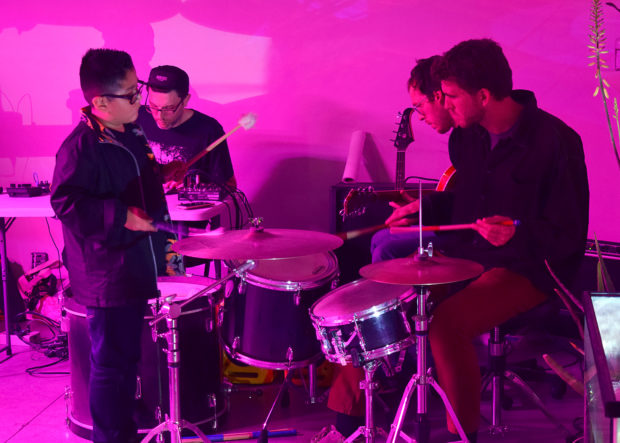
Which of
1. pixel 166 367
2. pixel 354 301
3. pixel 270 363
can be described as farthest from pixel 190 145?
pixel 354 301

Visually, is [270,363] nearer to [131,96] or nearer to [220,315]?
[220,315]

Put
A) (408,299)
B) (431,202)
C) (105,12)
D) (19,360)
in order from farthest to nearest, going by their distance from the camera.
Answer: (105,12), (19,360), (431,202), (408,299)

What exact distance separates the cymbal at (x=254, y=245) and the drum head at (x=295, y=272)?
0.20 meters

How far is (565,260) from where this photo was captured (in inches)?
97.7

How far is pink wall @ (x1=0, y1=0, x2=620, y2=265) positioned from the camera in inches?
157

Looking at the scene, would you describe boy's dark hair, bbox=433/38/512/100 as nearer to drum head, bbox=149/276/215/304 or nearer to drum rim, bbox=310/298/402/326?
drum rim, bbox=310/298/402/326

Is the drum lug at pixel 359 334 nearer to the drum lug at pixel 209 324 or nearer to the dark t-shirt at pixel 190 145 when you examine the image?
the drum lug at pixel 209 324

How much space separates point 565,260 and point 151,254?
5.07 ft

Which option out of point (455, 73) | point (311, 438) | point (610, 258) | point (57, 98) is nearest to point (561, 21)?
point (610, 258)

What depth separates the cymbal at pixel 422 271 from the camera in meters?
2.08

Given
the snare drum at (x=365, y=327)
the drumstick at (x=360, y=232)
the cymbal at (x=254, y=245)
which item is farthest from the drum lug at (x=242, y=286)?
the drumstick at (x=360, y=232)

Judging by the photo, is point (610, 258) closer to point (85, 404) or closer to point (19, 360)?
point (85, 404)

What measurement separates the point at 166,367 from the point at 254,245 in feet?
2.58

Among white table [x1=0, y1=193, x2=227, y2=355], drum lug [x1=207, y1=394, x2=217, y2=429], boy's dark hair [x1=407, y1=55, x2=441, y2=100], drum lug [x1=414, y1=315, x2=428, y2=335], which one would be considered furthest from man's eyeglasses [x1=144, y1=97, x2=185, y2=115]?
drum lug [x1=414, y1=315, x2=428, y2=335]
